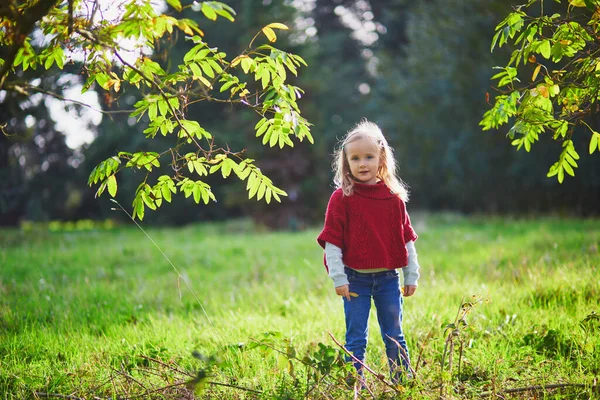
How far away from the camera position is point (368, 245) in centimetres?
331

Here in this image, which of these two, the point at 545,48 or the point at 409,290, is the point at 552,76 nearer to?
the point at 545,48

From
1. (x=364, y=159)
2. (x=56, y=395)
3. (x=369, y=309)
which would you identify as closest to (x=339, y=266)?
(x=369, y=309)

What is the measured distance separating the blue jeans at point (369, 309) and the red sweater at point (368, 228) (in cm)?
13

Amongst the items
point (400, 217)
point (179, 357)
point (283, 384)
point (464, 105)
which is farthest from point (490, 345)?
point (464, 105)

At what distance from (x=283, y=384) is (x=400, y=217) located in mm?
1330

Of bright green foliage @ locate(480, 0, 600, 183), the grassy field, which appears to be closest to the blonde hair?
bright green foliage @ locate(480, 0, 600, 183)

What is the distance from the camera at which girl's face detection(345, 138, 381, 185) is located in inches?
133

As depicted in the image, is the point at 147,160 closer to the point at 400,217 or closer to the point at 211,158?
the point at 211,158

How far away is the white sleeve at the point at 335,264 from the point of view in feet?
10.5

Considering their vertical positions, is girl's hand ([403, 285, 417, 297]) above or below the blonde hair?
below

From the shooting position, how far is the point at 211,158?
294 cm

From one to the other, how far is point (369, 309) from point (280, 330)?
3.78ft

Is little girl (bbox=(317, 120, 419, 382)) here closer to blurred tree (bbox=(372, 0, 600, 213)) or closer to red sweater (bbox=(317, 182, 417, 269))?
red sweater (bbox=(317, 182, 417, 269))

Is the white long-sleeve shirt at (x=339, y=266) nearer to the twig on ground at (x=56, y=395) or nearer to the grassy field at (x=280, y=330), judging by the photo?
the grassy field at (x=280, y=330)
